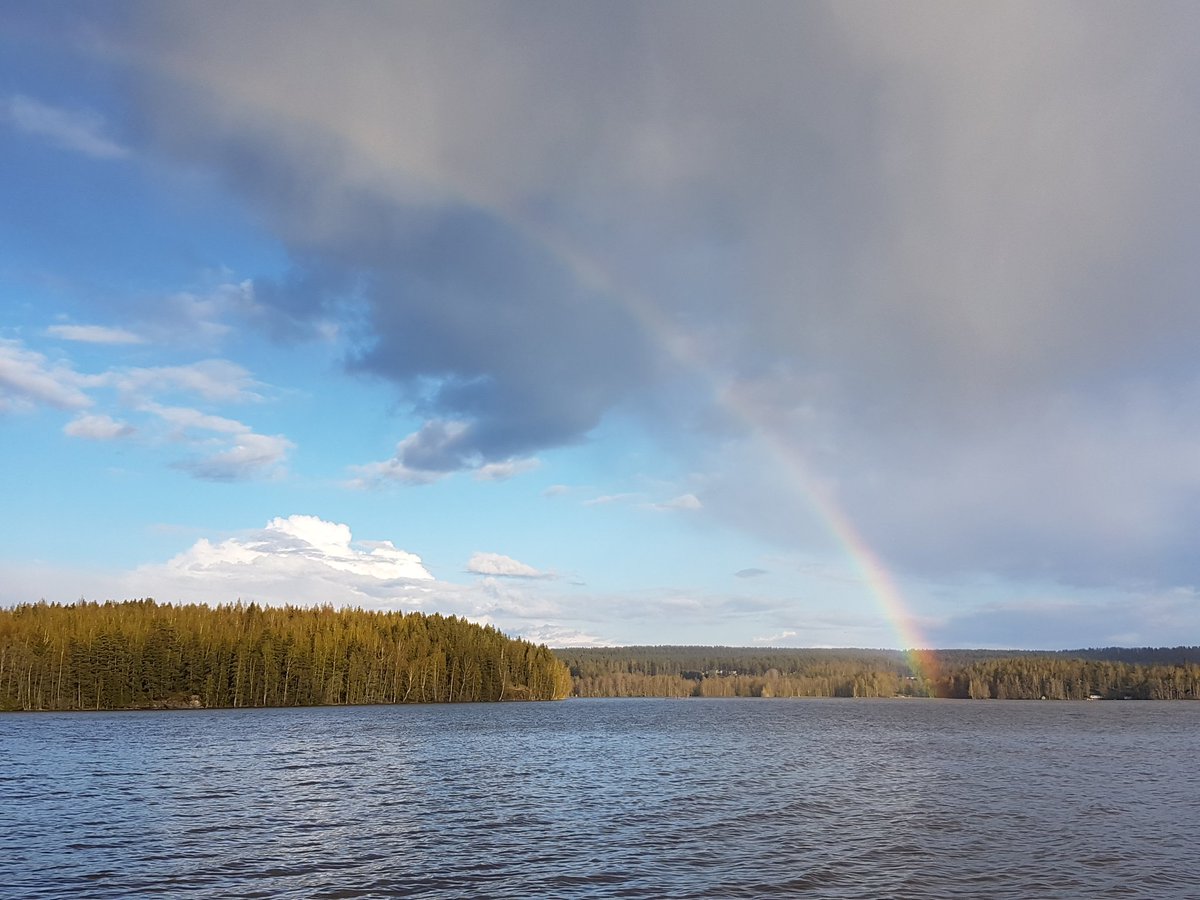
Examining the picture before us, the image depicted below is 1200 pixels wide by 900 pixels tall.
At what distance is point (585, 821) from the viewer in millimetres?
42719

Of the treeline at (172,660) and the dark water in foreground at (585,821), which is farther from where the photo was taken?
the treeline at (172,660)

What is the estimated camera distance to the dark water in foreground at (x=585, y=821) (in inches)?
1185

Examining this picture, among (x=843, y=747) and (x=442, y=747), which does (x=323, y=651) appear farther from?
(x=843, y=747)

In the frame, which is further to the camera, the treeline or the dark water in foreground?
the treeline

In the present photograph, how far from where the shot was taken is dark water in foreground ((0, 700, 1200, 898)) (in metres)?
30.1

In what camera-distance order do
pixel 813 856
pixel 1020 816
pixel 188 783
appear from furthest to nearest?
pixel 188 783 → pixel 1020 816 → pixel 813 856

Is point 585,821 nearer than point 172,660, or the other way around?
point 585,821

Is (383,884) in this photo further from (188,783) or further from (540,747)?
(540,747)

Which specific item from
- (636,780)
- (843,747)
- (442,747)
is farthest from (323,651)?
(636,780)

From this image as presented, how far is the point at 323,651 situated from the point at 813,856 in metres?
165

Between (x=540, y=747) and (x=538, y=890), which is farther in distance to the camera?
(x=540, y=747)

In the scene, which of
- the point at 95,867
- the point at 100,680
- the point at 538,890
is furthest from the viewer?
the point at 100,680

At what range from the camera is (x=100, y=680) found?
15850 centimetres

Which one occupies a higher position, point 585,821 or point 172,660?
A: point 172,660
